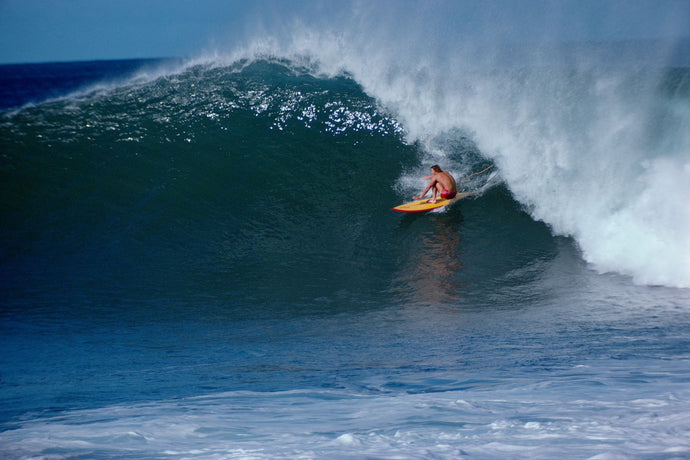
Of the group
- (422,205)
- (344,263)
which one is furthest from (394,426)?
(422,205)

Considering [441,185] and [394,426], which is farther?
[441,185]

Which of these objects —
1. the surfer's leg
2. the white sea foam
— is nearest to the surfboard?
the surfer's leg

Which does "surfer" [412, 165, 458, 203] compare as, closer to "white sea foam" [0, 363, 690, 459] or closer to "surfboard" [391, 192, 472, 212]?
"surfboard" [391, 192, 472, 212]

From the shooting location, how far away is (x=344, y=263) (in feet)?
22.7

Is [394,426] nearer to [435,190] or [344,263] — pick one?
[344,263]

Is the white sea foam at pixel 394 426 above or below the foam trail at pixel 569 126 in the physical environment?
below

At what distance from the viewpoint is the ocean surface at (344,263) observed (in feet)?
9.14

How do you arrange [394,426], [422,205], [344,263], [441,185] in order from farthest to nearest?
[441,185]
[422,205]
[344,263]
[394,426]

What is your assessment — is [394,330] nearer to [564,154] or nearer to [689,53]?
[564,154]

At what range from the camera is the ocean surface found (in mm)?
2787

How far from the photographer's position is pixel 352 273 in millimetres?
6621

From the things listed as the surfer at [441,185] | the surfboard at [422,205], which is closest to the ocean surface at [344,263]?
the surfboard at [422,205]

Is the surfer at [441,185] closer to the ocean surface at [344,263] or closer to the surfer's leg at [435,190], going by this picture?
the surfer's leg at [435,190]

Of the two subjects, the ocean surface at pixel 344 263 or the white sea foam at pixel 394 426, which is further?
the ocean surface at pixel 344 263
